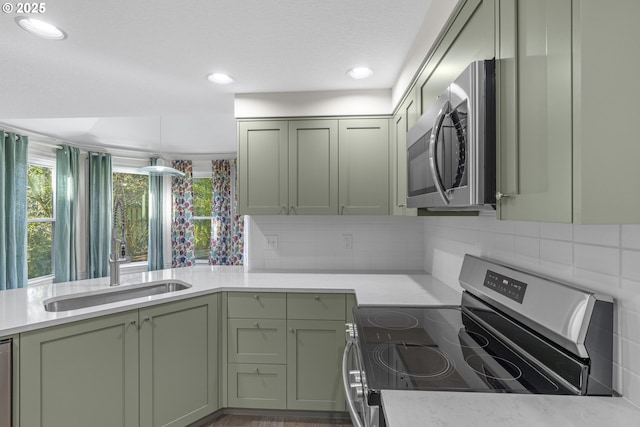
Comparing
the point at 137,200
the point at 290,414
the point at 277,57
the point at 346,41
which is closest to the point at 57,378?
the point at 290,414

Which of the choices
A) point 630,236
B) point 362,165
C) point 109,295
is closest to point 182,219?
point 109,295

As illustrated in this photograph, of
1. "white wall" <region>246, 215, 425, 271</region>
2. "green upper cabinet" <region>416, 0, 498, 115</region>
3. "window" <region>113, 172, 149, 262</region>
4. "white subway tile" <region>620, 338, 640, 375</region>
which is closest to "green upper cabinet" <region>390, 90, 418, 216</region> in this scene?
"green upper cabinet" <region>416, 0, 498, 115</region>

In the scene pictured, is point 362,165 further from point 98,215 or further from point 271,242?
point 98,215

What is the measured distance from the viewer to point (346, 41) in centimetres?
169

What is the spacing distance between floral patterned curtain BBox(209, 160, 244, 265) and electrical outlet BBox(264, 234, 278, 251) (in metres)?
2.58

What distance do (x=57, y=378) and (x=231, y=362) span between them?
0.92 meters

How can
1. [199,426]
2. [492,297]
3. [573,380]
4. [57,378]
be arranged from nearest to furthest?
[573,380] → [492,297] → [57,378] → [199,426]

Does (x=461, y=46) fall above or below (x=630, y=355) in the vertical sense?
above

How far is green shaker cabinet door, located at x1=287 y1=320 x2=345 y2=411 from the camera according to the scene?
6.72ft

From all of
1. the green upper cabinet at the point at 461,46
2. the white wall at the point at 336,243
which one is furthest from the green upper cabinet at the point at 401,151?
the white wall at the point at 336,243

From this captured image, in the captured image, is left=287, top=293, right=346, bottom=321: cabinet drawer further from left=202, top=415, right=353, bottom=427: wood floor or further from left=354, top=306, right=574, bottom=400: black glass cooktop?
left=202, top=415, right=353, bottom=427: wood floor

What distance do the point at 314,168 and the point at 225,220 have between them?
10.8 ft

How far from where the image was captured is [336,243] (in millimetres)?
2703

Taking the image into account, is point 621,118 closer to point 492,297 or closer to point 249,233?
point 492,297
